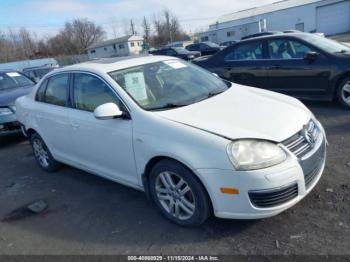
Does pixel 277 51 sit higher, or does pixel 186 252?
pixel 277 51

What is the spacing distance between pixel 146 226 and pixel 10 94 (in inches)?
220

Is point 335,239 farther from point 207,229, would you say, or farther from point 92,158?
point 92,158

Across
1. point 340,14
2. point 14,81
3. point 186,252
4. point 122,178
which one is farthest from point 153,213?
A: point 340,14

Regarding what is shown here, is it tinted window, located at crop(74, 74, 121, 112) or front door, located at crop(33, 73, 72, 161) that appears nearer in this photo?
tinted window, located at crop(74, 74, 121, 112)

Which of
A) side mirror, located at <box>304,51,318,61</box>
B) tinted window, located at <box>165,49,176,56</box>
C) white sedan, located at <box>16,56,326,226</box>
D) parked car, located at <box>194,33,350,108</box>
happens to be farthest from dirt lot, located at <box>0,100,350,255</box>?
tinted window, located at <box>165,49,176,56</box>

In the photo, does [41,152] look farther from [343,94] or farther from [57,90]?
[343,94]

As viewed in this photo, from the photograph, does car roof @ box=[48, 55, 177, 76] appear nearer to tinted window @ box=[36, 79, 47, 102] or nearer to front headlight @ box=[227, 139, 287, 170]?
tinted window @ box=[36, 79, 47, 102]

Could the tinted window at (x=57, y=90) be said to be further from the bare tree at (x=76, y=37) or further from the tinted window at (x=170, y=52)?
the bare tree at (x=76, y=37)

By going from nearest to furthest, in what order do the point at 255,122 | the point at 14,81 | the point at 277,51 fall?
the point at 255,122 < the point at 277,51 < the point at 14,81

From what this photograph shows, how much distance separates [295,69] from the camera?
6.54 meters

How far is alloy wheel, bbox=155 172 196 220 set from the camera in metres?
3.13

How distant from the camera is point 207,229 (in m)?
3.15

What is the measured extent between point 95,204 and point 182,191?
1371mm

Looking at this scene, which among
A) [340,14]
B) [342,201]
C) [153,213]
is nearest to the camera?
[342,201]
